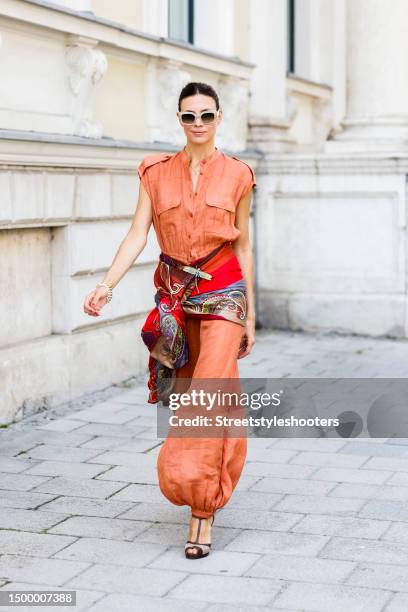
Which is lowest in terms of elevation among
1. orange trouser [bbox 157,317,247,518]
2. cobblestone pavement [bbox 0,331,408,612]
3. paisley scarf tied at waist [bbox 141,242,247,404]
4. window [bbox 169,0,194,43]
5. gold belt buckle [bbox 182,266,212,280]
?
cobblestone pavement [bbox 0,331,408,612]

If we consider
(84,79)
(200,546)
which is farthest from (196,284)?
(84,79)

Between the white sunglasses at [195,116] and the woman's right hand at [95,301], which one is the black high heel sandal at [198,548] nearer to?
the woman's right hand at [95,301]

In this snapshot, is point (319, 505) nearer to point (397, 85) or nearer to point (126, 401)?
point (126, 401)

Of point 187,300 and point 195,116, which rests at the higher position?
point 195,116

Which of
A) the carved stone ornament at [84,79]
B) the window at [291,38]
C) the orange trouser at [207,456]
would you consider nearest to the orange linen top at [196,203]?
the orange trouser at [207,456]

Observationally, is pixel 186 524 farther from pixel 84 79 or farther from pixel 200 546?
pixel 84 79

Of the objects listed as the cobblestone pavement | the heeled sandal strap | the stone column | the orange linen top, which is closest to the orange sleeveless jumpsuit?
the orange linen top

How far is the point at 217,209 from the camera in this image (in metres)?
4.86

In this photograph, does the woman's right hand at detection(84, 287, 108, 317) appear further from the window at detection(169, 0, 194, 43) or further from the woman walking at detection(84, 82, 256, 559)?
the window at detection(169, 0, 194, 43)

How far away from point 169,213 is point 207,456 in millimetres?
959

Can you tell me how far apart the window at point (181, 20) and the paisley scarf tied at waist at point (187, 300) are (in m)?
5.89

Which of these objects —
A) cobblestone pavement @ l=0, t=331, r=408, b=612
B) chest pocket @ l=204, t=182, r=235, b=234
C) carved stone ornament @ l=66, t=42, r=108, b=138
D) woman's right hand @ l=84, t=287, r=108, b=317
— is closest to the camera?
cobblestone pavement @ l=0, t=331, r=408, b=612

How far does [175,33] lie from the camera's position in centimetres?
1058

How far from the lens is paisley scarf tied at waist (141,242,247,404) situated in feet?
15.9
